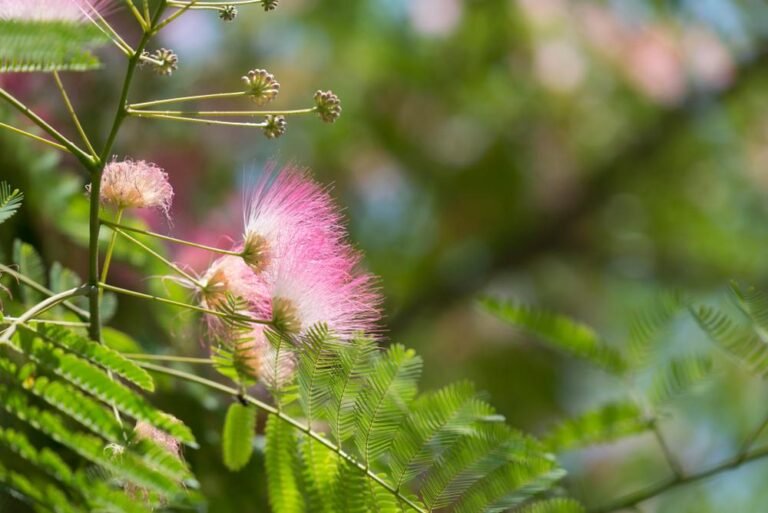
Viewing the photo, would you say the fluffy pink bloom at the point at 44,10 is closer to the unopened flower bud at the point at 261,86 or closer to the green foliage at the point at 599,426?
the unopened flower bud at the point at 261,86

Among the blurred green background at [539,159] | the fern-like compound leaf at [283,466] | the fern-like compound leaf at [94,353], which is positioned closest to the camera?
the fern-like compound leaf at [94,353]

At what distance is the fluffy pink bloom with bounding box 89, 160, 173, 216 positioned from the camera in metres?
1.41

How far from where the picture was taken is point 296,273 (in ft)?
4.45

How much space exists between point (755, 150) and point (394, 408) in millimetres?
3705

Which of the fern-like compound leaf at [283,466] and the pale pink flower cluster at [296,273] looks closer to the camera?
the pale pink flower cluster at [296,273]

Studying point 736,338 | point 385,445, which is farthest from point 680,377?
point 385,445

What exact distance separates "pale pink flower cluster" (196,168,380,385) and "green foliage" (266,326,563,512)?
0.10 ft

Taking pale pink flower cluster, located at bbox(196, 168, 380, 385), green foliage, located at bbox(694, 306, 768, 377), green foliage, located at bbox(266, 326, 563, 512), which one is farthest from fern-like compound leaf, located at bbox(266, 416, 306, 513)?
green foliage, located at bbox(694, 306, 768, 377)

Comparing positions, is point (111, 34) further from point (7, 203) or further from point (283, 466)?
point (283, 466)

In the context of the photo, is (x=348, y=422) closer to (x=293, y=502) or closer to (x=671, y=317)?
(x=293, y=502)

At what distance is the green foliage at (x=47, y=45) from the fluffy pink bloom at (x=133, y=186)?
0.28 metres

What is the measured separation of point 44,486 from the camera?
4.11 feet

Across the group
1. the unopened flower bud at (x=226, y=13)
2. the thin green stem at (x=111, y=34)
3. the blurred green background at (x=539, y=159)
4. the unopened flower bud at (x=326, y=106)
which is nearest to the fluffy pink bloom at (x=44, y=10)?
the thin green stem at (x=111, y=34)

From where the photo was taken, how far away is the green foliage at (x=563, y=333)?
1889mm
